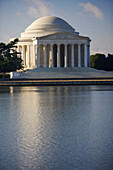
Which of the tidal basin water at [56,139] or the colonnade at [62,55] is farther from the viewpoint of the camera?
the colonnade at [62,55]

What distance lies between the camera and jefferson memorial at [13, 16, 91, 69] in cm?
11600

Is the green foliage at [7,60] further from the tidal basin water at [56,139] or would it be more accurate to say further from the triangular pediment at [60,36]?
the tidal basin water at [56,139]

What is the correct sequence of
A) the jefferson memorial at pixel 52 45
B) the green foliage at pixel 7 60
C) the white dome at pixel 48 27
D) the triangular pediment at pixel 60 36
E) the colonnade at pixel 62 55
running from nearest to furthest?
the green foliage at pixel 7 60 < the triangular pediment at pixel 60 36 < the jefferson memorial at pixel 52 45 < the colonnade at pixel 62 55 < the white dome at pixel 48 27

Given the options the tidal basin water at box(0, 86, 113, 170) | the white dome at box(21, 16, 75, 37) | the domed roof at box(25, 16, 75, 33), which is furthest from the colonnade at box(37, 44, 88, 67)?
the tidal basin water at box(0, 86, 113, 170)

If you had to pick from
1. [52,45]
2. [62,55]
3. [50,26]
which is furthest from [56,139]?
[50,26]

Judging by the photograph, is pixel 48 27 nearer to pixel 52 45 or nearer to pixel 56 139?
pixel 52 45

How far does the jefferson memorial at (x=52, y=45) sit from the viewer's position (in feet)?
381

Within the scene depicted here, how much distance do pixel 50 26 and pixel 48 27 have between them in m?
0.91

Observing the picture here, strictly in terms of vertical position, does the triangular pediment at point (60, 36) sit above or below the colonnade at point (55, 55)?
above

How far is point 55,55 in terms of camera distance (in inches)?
4953

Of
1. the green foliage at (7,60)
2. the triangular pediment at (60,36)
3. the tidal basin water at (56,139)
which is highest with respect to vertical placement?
the triangular pediment at (60,36)

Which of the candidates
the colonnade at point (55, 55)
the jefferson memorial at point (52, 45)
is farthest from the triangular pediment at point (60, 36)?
the colonnade at point (55, 55)

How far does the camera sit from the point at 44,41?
116 meters

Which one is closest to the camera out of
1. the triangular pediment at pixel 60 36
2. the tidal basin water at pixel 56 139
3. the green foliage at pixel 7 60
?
the tidal basin water at pixel 56 139
